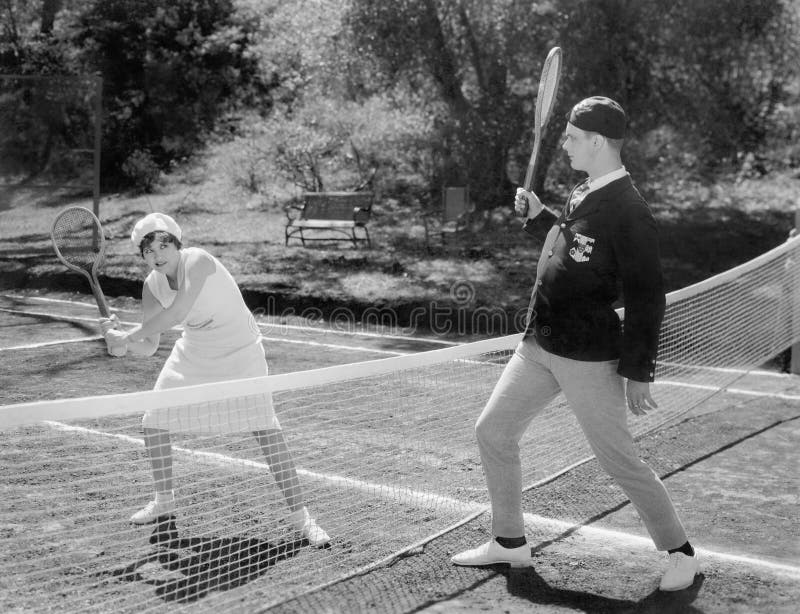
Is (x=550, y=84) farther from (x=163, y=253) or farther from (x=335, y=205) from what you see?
(x=335, y=205)

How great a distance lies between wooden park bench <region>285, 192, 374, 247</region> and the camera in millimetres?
17344

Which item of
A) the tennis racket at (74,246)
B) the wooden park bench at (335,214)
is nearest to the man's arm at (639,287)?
the tennis racket at (74,246)

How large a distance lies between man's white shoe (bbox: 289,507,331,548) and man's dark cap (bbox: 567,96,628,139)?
224cm

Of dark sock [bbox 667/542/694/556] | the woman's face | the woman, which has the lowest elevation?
dark sock [bbox 667/542/694/556]

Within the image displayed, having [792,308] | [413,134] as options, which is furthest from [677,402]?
[413,134]

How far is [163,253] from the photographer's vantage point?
523 centimetres

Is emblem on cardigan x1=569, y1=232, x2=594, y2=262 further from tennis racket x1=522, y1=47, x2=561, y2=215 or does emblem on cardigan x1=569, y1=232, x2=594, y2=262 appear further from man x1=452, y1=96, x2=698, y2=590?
tennis racket x1=522, y1=47, x2=561, y2=215

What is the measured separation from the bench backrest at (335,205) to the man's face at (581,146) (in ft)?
42.7

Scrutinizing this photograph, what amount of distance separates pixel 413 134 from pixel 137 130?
29.9ft

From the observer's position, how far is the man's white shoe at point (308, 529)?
5152mm

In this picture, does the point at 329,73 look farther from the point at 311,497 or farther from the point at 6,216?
the point at 311,497

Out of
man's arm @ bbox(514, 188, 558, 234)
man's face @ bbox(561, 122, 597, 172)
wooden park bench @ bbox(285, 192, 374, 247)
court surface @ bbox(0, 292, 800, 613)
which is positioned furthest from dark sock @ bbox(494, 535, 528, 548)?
wooden park bench @ bbox(285, 192, 374, 247)

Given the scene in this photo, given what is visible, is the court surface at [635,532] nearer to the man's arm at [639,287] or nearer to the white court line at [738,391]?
the white court line at [738,391]

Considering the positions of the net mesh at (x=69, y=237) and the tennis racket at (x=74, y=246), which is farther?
the net mesh at (x=69, y=237)
